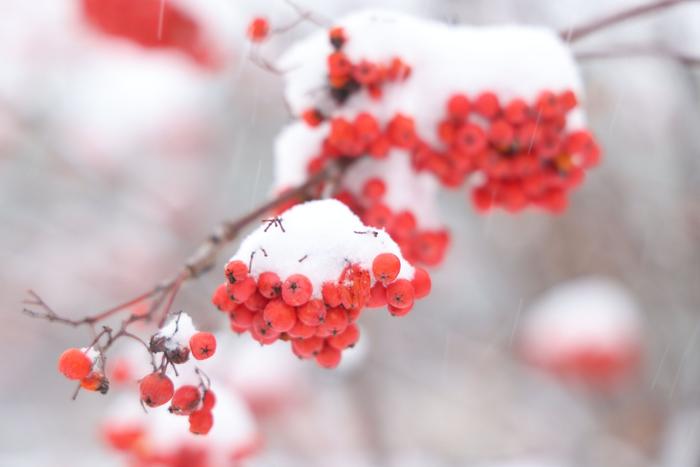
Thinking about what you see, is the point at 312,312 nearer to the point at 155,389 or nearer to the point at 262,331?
the point at 262,331

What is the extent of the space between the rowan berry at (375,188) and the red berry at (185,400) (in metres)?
0.61

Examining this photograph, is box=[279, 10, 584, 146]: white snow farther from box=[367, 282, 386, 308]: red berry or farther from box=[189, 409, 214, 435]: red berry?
box=[189, 409, 214, 435]: red berry

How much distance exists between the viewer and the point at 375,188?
145 cm

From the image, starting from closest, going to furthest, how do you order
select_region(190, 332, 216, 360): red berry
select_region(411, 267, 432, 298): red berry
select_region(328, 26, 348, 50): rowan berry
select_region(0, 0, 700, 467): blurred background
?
select_region(190, 332, 216, 360): red berry → select_region(411, 267, 432, 298): red berry → select_region(328, 26, 348, 50): rowan berry → select_region(0, 0, 700, 467): blurred background

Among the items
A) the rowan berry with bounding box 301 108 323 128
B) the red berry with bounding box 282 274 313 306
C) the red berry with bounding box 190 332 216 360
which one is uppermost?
the rowan berry with bounding box 301 108 323 128

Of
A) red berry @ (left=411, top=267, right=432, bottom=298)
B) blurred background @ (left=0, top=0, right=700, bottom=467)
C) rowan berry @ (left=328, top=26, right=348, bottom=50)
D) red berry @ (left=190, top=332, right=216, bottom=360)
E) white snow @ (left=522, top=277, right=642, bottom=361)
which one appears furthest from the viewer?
white snow @ (left=522, top=277, right=642, bottom=361)

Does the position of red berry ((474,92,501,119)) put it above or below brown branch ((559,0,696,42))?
below

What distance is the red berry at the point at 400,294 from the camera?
977 mm

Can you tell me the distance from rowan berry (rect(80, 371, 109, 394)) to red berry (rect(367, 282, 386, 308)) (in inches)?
16.7

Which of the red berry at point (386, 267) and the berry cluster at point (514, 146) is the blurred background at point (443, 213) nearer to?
the berry cluster at point (514, 146)

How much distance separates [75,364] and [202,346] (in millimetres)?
196

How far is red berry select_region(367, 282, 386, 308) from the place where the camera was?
1.01 meters

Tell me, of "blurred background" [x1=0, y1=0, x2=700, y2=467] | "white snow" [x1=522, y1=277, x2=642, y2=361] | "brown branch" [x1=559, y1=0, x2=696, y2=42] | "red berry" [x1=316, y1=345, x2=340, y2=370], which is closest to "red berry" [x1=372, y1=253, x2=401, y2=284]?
"red berry" [x1=316, y1=345, x2=340, y2=370]

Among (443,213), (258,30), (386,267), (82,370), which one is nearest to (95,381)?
(82,370)
